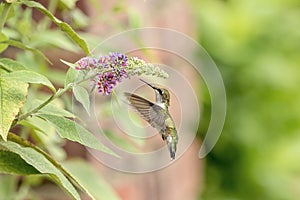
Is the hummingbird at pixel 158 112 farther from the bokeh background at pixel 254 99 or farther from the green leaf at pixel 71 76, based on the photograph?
the bokeh background at pixel 254 99

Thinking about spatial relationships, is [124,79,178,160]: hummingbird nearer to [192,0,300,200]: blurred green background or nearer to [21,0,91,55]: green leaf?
[21,0,91,55]: green leaf

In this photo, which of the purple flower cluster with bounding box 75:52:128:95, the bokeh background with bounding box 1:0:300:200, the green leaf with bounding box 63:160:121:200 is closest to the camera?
the purple flower cluster with bounding box 75:52:128:95

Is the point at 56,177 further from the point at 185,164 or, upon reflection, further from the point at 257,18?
the point at 257,18

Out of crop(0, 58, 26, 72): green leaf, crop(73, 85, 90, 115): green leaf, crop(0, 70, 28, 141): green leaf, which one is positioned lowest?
crop(0, 58, 26, 72): green leaf

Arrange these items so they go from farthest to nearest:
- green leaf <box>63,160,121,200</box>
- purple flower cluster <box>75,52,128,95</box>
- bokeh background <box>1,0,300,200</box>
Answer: bokeh background <box>1,0,300,200</box> → green leaf <box>63,160,121,200</box> → purple flower cluster <box>75,52,128,95</box>

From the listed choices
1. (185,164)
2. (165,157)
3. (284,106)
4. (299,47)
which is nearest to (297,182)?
(284,106)

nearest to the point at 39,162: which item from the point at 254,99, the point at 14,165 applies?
the point at 14,165

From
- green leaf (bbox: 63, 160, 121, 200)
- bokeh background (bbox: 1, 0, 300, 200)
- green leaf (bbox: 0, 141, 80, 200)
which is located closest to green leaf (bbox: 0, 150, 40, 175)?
green leaf (bbox: 0, 141, 80, 200)
